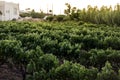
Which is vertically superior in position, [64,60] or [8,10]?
[8,10]

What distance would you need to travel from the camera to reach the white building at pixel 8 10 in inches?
1847

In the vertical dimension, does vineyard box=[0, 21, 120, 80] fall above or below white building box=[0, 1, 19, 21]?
below

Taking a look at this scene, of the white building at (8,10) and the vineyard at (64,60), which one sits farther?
the white building at (8,10)

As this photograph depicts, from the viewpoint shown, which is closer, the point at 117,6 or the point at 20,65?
the point at 20,65

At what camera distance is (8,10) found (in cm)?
4938

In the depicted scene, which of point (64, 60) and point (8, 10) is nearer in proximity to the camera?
point (64, 60)

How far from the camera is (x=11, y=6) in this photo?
2002 inches

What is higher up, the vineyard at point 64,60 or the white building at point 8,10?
the white building at point 8,10

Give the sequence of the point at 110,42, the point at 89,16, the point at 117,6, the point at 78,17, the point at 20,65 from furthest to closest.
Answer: the point at 78,17 < the point at 89,16 < the point at 117,6 < the point at 110,42 < the point at 20,65

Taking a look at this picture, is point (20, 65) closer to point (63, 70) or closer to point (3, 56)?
point (3, 56)

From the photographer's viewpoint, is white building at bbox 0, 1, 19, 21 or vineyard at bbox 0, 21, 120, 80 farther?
white building at bbox 0, 1, 19, 21

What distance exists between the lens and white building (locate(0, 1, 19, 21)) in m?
46.9

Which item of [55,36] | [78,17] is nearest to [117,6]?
[78,17]

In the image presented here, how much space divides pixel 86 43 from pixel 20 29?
139 inches
